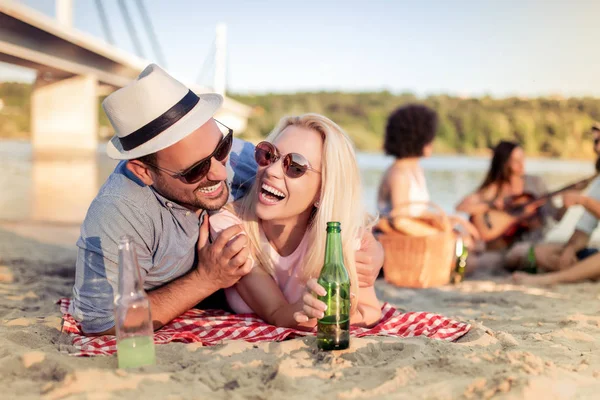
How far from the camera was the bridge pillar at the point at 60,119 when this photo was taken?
24.4 meters

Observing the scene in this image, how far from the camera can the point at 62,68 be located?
19.7 meters

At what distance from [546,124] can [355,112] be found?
601 inches

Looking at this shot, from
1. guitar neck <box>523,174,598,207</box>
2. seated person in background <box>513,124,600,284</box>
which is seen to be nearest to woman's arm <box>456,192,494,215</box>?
guitar neck <box>523,174,598,207</box>

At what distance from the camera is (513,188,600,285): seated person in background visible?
4.41 meters

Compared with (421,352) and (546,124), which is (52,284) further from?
(546,124)

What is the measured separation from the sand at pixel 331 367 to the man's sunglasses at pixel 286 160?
2.40 feet

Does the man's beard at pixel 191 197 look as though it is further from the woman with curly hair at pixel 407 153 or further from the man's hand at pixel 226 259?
the woman with curly hair at pixel 407 153

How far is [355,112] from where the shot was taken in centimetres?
4653

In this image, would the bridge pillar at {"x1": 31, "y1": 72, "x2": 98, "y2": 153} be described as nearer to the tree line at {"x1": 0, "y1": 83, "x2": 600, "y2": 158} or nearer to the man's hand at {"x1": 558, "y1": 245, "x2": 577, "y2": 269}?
the tree line at {"x1": 0, "y1": 83, "x2": 600, "y2": 158}

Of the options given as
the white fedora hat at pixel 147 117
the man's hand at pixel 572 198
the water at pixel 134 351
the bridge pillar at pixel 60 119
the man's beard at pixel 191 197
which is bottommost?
the water at pixel 134 351

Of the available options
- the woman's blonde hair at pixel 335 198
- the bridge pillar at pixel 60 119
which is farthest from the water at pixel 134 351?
the bridge pillar at pixel 60 119

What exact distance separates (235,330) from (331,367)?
65 centimetres

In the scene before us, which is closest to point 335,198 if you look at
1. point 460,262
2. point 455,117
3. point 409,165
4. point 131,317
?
point 131,317

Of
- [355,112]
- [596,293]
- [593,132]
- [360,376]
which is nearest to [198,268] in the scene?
[360,376]
